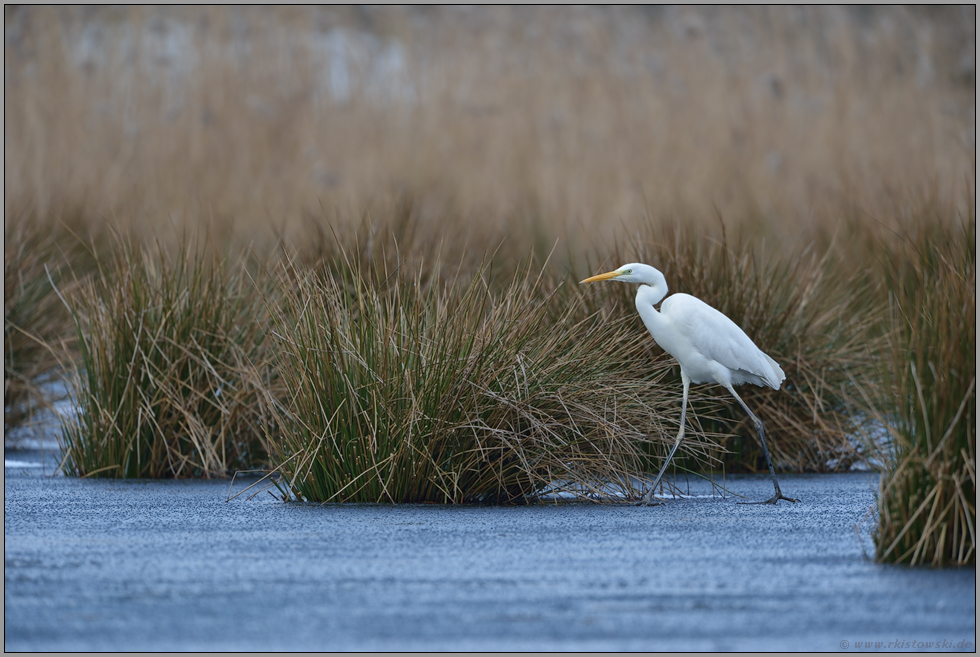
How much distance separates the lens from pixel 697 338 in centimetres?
478

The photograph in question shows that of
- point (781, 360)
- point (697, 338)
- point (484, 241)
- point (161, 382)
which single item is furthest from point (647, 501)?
→ point (484, 241)

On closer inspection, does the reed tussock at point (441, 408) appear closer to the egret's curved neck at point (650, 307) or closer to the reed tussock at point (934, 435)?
the egret's curved neck at point (650, 307)

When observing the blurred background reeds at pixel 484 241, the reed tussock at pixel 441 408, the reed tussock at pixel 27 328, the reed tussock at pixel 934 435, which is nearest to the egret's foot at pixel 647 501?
the reed tussock at pixel 441 408

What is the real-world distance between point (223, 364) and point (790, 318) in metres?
2.61

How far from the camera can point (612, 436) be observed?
4.55 metres

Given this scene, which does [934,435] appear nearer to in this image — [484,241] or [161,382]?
[161,382]

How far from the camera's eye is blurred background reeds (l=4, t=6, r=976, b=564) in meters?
4.53

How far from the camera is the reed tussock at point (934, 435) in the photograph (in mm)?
3305

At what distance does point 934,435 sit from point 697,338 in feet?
4.93

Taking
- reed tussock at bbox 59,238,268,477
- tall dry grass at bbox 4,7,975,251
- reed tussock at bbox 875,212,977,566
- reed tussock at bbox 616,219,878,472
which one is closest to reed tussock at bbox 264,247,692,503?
reed tussock at bbox 59,238,268,477

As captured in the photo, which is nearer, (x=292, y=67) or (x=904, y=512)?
(x=904, y=512)

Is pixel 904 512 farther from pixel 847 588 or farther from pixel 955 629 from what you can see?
pixel 955 629

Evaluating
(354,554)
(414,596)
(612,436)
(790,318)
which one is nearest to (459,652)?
(414,596)

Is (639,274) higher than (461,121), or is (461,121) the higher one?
(461,121)
